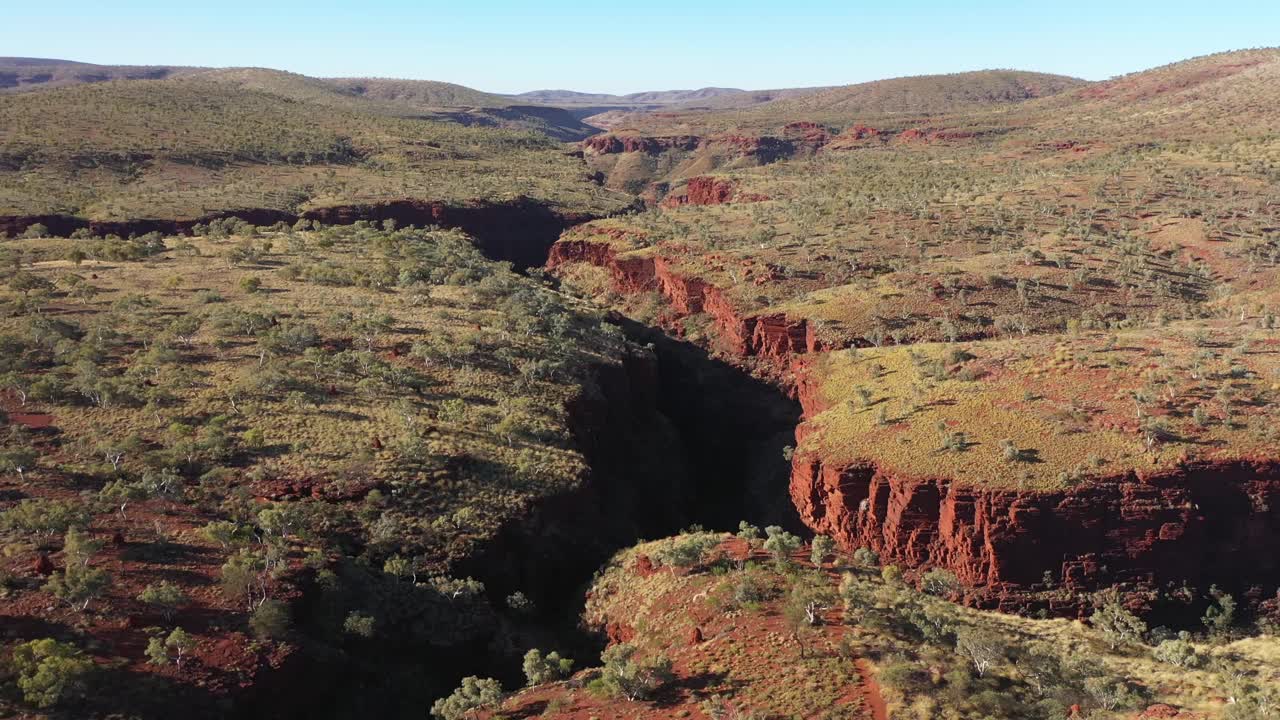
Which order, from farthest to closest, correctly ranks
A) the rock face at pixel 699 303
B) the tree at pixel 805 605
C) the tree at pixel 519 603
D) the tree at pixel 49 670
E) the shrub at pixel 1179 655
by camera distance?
the rock face at pixel 699 303
the tree at pixel 519 603
the tree at pixel 805 605
the shrub at pixel 1179 655
the tree at pixel 49 670

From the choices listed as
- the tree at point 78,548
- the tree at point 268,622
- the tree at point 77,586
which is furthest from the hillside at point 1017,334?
the tree at point 78,548

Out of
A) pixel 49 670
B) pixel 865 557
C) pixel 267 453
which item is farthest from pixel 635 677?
pixel 267 453

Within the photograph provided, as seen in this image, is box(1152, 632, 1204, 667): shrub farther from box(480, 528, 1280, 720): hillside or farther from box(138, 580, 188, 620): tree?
box(138, 580, 188, 620): tree

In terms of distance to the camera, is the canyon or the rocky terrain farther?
the canyon

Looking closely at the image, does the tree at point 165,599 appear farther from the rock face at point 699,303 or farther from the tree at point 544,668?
the rock face at point 699,303

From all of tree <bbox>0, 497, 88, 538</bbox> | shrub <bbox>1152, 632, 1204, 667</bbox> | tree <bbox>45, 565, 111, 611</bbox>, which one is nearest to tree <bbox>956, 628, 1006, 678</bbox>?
shrub <bbox>1152, 632, 1204, 667</bbox>

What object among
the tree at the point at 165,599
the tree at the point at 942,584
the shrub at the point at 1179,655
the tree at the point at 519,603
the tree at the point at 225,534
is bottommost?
the tree at the point at 519,603
